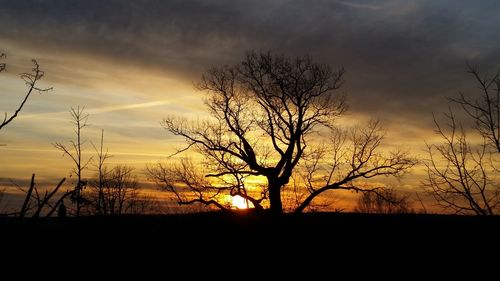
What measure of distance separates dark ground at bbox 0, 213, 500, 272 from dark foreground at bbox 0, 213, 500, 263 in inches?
1.1

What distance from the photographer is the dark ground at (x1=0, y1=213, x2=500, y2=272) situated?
13.4m

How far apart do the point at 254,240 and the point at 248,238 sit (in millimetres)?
323

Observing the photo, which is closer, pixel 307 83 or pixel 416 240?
pixel 416 240

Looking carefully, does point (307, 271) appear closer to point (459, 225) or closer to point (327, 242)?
point (327, 242)

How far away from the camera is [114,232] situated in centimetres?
1564

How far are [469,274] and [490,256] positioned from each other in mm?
1578

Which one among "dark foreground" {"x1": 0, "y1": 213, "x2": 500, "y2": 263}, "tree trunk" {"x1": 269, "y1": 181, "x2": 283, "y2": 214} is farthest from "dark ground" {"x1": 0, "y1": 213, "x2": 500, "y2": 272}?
"tree trunk" {"x1": 269, "y1": 181, "x2": 283, "y2": 214}

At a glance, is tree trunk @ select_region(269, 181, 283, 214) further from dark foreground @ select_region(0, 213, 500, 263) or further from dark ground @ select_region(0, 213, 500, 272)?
dark ground @ select_region(0, 213, 500, 272)

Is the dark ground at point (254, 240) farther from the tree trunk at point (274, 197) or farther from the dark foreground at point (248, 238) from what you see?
the tree trunk at point (274, 197)

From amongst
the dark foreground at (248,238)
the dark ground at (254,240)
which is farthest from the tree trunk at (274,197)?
the dark ground at (254,240)

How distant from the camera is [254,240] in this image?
15305 millimetres

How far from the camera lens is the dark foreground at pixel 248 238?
13.6 meters

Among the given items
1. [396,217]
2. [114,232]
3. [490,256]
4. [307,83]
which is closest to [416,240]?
[490,256]

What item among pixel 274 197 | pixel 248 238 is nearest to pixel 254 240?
pixel 248 238
